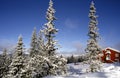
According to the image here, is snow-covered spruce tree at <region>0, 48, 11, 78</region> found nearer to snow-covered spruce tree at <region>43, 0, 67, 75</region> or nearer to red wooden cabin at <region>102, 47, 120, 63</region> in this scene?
snow-covered spruce tree at <region>43, 0, 67, 75</region>

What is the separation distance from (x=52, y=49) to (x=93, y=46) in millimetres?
9742

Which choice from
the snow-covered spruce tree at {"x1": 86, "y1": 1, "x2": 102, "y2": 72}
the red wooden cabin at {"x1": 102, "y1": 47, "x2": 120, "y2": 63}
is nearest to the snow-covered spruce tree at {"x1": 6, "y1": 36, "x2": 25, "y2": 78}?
the snow-covered spruce tree at {"x1": 86, "y1": 1, "x2": 102, "y2": 72}

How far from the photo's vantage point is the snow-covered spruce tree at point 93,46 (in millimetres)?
35656

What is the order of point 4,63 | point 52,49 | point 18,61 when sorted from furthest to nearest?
point 4,63, point 18,61, point 52,49

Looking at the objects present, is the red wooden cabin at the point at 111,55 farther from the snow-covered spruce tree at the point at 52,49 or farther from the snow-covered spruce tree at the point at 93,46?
the snow-covered spruce tree at the point at 52,49

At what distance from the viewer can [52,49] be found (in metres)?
29.6

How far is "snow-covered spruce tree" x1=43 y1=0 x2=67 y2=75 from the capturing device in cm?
2869

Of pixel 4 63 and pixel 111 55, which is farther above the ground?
pixel 111 55

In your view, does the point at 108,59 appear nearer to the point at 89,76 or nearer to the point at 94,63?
the point at 94,63

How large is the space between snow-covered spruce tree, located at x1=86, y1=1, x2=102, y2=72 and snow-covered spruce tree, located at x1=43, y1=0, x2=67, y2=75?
803 cm

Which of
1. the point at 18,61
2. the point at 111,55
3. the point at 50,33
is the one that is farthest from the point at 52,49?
the point at 111,55

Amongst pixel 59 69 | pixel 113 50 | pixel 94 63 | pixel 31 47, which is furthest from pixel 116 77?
pixel 113 50

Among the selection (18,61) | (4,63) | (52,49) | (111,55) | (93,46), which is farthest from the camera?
(111,55)

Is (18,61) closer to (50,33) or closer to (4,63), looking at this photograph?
(50,33)
